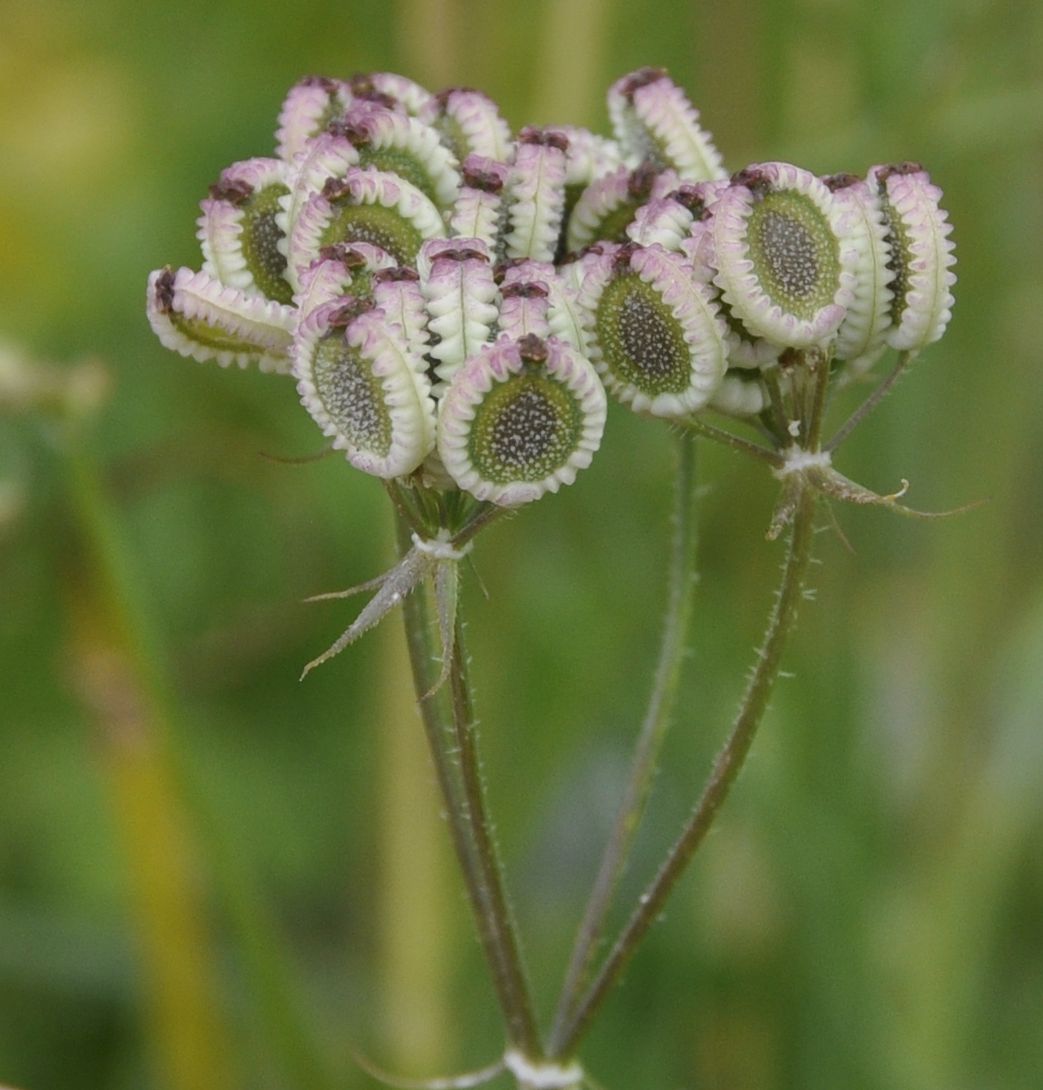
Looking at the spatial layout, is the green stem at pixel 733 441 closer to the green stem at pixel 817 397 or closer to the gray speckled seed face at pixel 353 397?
the green stem at pixel 817 397

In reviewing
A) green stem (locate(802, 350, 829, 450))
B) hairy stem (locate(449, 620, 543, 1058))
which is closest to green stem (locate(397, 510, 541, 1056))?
hairy stem (locate(449, 620, 543, 1058))

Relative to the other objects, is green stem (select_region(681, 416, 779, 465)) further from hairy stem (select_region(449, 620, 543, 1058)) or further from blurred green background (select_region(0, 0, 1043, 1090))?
blurred green background (select_region(0, 0, 1043, 1090))

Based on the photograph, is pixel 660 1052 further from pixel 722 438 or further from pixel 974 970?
pixel 722 438

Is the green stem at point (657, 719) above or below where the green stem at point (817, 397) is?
below

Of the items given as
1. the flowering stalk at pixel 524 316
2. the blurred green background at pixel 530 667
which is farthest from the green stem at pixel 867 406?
the blurred green background at pixel 530 667

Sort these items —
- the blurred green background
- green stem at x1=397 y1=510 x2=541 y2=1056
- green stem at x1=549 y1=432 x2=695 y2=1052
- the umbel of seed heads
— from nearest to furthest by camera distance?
1. the umbel of seed heads
2. green stem at x1=397 y1=510 x2=541 y2=1056
3. green stem at x1=549 y1=432 x2=695 y2=1052
4. the blurred green background

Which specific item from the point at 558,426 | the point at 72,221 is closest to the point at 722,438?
the point at 558,426

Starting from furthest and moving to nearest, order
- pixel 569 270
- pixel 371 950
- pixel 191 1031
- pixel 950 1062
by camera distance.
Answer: pixel 371 950 → pixel 950 1062 → pixel 191 1031 → pixel 569 270
